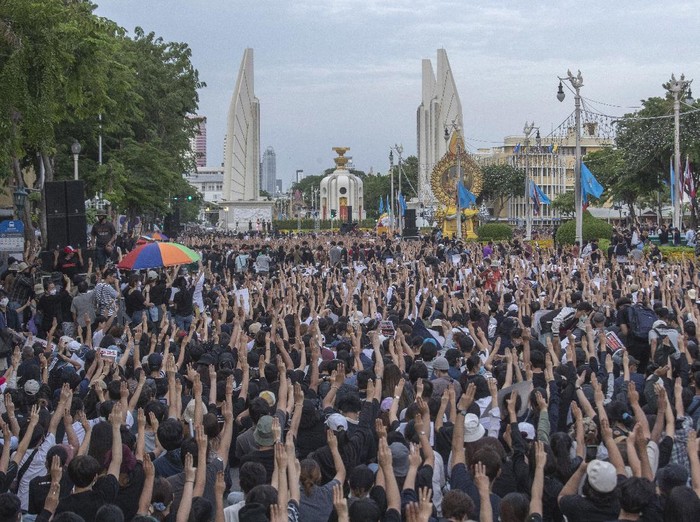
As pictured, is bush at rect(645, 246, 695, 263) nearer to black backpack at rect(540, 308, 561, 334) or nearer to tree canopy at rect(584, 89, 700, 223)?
tree canopy at rect(584, 89, 700, 223)

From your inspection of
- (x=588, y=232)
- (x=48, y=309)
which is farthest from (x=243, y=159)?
(x=48, y=309)

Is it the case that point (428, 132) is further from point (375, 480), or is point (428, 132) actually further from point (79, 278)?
point (375, 480)

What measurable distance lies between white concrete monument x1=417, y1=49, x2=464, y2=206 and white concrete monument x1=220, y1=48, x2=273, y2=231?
15.7 m

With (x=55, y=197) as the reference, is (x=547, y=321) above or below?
below

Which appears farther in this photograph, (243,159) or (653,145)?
(243,159)

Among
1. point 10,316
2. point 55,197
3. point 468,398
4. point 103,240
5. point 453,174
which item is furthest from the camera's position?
point 453,174

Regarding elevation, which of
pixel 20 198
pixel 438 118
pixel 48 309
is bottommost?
pixel 48 309

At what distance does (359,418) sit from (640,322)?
538 cm

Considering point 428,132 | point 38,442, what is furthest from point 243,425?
point 428,132

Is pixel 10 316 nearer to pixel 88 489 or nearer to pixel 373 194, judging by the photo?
pixel 88 489

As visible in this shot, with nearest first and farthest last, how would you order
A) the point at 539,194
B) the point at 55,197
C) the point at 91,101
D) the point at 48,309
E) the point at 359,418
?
the point at 359,418 → the point at 48,309 → the point at 55,197 → the point at 91,101 → the point at 539,194

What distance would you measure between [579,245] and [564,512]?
24918mm

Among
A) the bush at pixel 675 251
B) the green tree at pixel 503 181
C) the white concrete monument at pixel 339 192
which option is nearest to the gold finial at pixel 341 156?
the white concrete monument at pixel 339 192

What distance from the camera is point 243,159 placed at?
324 ft
